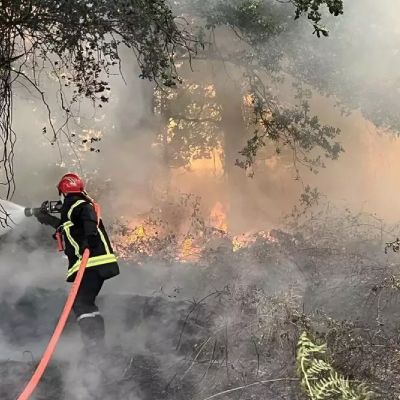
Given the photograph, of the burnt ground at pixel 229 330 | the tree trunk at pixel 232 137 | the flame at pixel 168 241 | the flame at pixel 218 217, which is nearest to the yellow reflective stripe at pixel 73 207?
the burnt ground at pixel 229 330

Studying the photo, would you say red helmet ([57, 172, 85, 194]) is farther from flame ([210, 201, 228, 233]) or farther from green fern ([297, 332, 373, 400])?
flame ([210, 201, 228, 233])

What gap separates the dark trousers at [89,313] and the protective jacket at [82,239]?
96 millimetres

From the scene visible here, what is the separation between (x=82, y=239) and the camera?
188 inches

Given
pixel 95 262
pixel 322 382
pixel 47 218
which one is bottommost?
pixel 322 382

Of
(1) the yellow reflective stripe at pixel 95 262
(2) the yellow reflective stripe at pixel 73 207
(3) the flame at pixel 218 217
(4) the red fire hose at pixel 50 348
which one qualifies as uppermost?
(3) the flame at pixel 218 217

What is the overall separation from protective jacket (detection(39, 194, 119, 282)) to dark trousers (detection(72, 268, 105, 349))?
0.31 ft

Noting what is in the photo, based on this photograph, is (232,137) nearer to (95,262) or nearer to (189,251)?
(189,251)

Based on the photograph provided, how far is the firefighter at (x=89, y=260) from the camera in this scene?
15.3 ft

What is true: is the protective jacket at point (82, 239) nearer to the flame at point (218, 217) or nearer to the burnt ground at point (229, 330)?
the burnt ground at point (229, 330)

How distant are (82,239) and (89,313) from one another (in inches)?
28.2

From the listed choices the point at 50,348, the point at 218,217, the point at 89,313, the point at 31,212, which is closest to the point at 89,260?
the point at 89,313

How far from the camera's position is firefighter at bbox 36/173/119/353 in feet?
15.3

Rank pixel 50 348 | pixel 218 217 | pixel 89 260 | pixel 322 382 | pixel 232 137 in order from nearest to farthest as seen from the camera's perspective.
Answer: pixel 322 382
pixel 50 348
pixel 89 260
pixel 218 217
pixel 232 137

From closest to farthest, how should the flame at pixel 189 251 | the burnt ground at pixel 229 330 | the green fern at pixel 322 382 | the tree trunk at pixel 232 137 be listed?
1. the green fern at pixel 322 382
2. the burnt ground at pixel 229 330
3. the flame at pixel 189 251
4. the tree trunk at pixel 232 137
